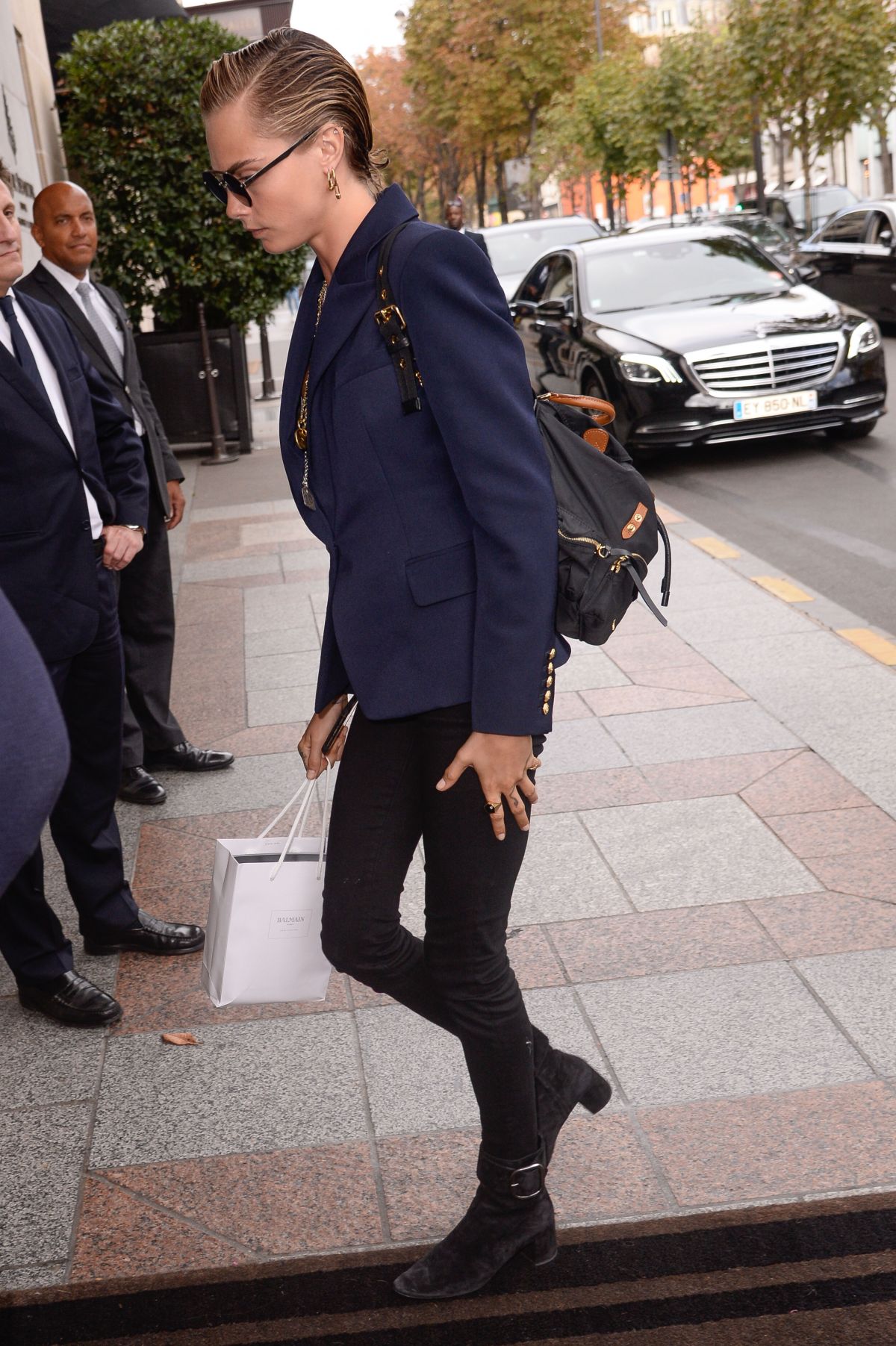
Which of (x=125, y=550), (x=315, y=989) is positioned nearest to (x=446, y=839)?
(x=315, y=989)

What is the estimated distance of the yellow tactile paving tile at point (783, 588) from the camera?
7125 mm

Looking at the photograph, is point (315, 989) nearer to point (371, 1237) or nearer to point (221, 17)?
point (371, 1237)

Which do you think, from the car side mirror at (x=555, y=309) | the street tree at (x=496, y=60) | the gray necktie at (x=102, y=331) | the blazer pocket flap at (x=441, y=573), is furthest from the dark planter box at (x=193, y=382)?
the street tree at (x=496, y=60)

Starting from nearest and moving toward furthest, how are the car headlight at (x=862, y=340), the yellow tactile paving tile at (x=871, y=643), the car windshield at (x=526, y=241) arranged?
the yellow tactile paving tile at (x=871, y=643) < the car headlight at (x=862, y=340) < the car windshield at (x=526, y=241)

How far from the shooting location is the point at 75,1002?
3480 mm

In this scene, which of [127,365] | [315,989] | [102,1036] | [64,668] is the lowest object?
[102,1036]

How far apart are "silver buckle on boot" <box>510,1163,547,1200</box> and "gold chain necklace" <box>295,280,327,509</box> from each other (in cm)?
112

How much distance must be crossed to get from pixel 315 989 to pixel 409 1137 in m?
0.51

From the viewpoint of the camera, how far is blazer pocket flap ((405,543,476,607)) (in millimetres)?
2113

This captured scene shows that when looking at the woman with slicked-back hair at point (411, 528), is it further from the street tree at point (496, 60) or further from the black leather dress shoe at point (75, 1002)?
the street tree at point (496, 60)

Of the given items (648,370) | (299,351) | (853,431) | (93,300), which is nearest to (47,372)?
(299,351)

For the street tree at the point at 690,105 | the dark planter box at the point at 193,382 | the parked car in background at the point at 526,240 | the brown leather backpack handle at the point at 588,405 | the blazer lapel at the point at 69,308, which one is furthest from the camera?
the street tree at the point at 690,105

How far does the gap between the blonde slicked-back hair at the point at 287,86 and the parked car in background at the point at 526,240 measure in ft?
55.0

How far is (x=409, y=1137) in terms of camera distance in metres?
2.93
